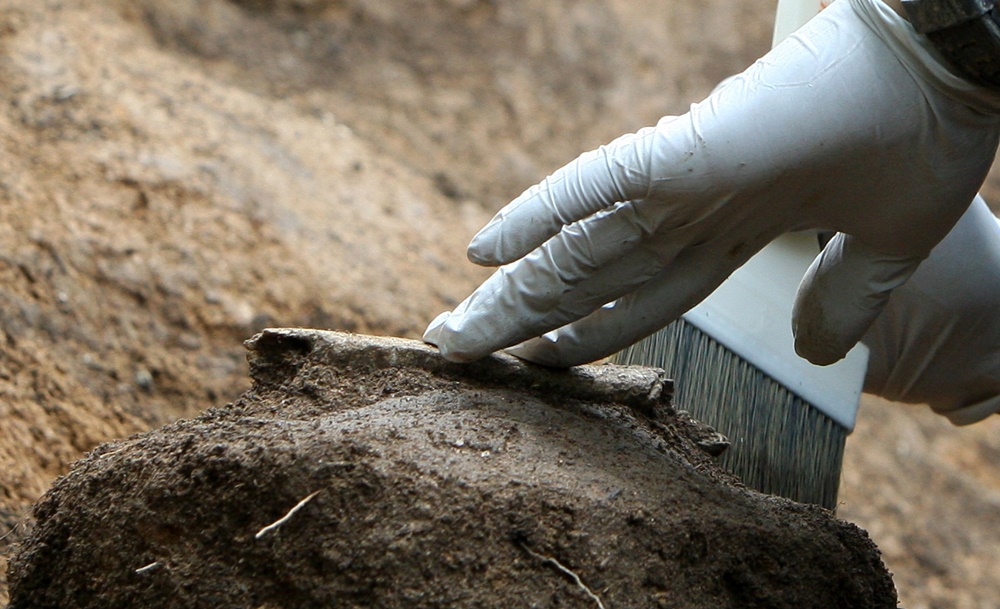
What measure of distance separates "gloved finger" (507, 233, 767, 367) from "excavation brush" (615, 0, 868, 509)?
0.86 ft

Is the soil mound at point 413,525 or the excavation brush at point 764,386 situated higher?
the soil mound at point 413,525

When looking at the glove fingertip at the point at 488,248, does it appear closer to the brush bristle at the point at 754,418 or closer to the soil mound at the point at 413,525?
the soil mound at the point at 413,525

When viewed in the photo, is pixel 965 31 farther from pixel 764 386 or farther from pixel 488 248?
pixel 764 386

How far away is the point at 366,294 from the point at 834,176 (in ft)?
4.98

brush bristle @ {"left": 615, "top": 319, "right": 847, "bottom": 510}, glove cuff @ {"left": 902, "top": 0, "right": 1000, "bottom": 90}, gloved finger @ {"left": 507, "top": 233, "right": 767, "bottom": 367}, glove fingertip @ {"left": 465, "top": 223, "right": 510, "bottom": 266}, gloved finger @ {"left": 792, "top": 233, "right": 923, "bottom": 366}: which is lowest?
brush bristle @ {"left": 615, "top": 319, "right": 847, "bottom": 510}

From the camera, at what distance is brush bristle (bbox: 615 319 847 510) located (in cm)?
148

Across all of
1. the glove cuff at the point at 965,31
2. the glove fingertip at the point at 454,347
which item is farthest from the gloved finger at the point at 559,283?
the glove cuff at the point at 965,31

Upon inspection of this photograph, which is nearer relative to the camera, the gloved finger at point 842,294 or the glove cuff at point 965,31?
the glove cuff at point 965,31

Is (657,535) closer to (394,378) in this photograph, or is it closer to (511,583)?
(511,583)

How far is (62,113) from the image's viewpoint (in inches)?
90.4

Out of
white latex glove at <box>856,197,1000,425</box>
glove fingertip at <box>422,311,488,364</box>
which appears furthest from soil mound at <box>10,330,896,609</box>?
white latex glove at <box>856,197,1000,425</box>

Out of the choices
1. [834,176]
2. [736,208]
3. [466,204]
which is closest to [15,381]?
[736,208]

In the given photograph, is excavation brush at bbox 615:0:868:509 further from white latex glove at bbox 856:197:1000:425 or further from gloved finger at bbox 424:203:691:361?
gloved finger at bbox 424:203:691:361

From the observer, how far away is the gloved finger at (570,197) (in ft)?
3.56
